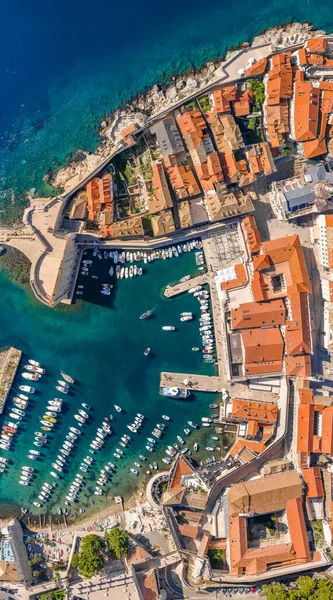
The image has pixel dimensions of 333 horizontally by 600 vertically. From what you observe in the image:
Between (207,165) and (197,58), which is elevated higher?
(197,58)

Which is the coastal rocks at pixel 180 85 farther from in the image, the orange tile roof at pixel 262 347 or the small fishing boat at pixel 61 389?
the small fishing boat at pixel 61 389

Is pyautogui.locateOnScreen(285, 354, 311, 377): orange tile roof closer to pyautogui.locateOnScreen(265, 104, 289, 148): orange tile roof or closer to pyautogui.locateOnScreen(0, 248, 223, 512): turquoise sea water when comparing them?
pyautogui.locateOnScreen(0, 248, 223, 512): turquoise sea water

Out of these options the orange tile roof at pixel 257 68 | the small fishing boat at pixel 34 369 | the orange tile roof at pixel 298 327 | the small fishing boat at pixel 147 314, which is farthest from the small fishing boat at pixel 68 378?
the orange tile roof at pixel 257 68

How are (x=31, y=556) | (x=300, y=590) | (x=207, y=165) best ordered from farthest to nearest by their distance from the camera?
(x=31, y=556) → (x=207, y=165) → (x=300, y=590)

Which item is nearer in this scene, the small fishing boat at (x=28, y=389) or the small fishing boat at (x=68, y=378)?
the small fishing boat at (x=68, y=378)

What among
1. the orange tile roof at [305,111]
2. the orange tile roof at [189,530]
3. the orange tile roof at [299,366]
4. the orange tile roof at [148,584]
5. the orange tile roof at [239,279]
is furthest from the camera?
the orange tile roof at [239,279]

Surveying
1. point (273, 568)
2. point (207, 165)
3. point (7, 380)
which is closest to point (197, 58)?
point (207, 165)

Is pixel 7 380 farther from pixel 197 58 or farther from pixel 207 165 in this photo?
pixel 197 58

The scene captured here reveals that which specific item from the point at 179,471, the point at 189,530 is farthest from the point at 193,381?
the point at 189,530
